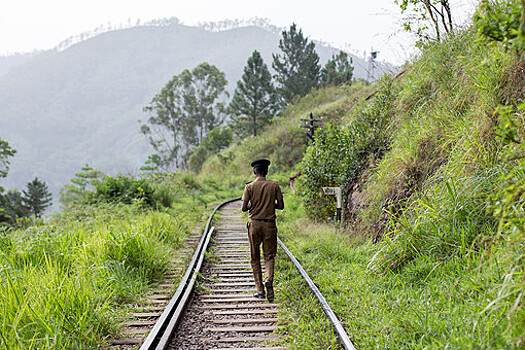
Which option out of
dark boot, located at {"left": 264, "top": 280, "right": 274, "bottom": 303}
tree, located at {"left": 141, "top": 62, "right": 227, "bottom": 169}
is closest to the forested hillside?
dark boot, located at {"left": 264, "top": 280, "right": 274, "bottom": 303}

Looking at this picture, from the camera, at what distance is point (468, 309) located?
10.7ft

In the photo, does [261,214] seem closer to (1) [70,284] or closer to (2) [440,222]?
(2) [440,222]

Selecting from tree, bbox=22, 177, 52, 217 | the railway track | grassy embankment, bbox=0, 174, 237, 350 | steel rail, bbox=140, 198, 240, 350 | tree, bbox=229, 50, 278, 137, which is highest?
tree, bbox=229, 50, 278, 137

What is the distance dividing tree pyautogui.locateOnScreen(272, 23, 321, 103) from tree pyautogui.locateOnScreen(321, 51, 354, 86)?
1106 mm

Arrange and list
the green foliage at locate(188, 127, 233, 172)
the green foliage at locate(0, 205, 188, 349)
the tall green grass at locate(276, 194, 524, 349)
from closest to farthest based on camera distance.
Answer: the tall green grass at locate(276, 194, 524, 349), the green foliage at locate(0, 205, 188, 349), the green foliage at locate(188, 127, 233, 172)

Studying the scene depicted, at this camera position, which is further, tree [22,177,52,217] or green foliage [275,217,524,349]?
tree [22,177,52,217]

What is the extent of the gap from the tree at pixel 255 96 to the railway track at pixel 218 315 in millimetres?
37291

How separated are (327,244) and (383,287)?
8.57 feet

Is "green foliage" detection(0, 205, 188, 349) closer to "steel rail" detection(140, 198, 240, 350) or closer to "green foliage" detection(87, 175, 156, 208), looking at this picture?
"steel rail" detection(140, 198, 240, 350)

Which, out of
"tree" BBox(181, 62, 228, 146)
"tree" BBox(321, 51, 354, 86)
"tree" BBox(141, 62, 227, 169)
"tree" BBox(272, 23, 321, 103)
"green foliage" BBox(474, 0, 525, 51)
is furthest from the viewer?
"tree" BBox(181, 62, 228, 146)

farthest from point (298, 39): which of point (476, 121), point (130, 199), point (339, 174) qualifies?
point (476, 121)

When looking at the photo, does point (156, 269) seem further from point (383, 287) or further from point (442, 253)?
point (442, 253)

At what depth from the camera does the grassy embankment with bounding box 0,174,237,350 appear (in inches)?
143

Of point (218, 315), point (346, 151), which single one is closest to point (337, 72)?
point (346, 151)
